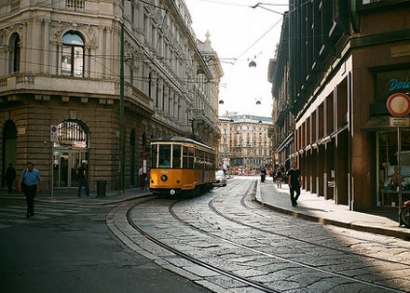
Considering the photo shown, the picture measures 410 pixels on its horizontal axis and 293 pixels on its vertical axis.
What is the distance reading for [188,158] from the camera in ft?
72.6

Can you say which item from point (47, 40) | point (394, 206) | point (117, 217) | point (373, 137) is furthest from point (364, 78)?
point (47, 40)

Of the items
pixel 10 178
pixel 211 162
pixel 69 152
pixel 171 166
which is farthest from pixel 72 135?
pixel 211 162

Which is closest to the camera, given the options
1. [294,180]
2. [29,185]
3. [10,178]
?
[29,185]

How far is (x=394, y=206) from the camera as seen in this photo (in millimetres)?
14828

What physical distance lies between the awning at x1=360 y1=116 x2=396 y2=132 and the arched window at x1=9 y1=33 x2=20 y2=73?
21080 millimetres

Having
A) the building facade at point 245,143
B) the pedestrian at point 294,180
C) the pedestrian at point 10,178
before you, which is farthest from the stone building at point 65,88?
the building facade at point 245,143

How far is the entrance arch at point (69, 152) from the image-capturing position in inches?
1053

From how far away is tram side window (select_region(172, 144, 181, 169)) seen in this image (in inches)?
843

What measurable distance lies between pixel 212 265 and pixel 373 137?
33.9ft

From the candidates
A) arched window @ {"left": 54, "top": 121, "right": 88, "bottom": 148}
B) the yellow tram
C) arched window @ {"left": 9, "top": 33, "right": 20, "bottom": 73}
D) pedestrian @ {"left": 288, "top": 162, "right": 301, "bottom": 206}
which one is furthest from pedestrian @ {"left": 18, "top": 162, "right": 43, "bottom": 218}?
arched window @ {"left": 9, "top": 33, "right": 20, "bottom": 73}

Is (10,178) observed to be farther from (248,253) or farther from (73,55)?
(248,253)

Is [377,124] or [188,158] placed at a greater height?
[377,124]

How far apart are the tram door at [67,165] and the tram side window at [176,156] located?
7.98 m

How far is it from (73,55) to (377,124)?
61.3 ft
